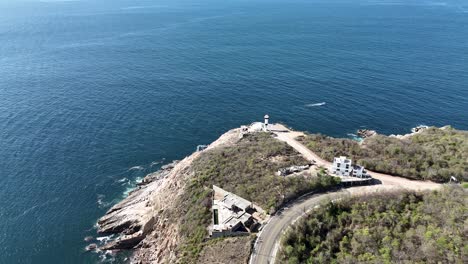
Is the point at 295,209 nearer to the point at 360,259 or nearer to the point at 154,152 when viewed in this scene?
the point at 360,259

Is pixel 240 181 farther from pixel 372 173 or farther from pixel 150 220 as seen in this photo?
pixel 372 173

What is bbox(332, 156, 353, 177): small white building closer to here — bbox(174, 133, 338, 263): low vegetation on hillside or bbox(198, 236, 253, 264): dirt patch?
bbox(174, 133, 338, 263): low vegetation on hillside

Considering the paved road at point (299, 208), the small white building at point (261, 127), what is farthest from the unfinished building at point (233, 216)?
the small white building at point (261, 127)

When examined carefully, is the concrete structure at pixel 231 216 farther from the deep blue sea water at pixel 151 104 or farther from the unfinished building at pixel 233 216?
the deep blue sea water at pixel 151 104

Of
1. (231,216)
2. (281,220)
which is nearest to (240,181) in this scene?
(231,216)

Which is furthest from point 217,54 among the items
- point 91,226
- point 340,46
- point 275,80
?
point 91,226
